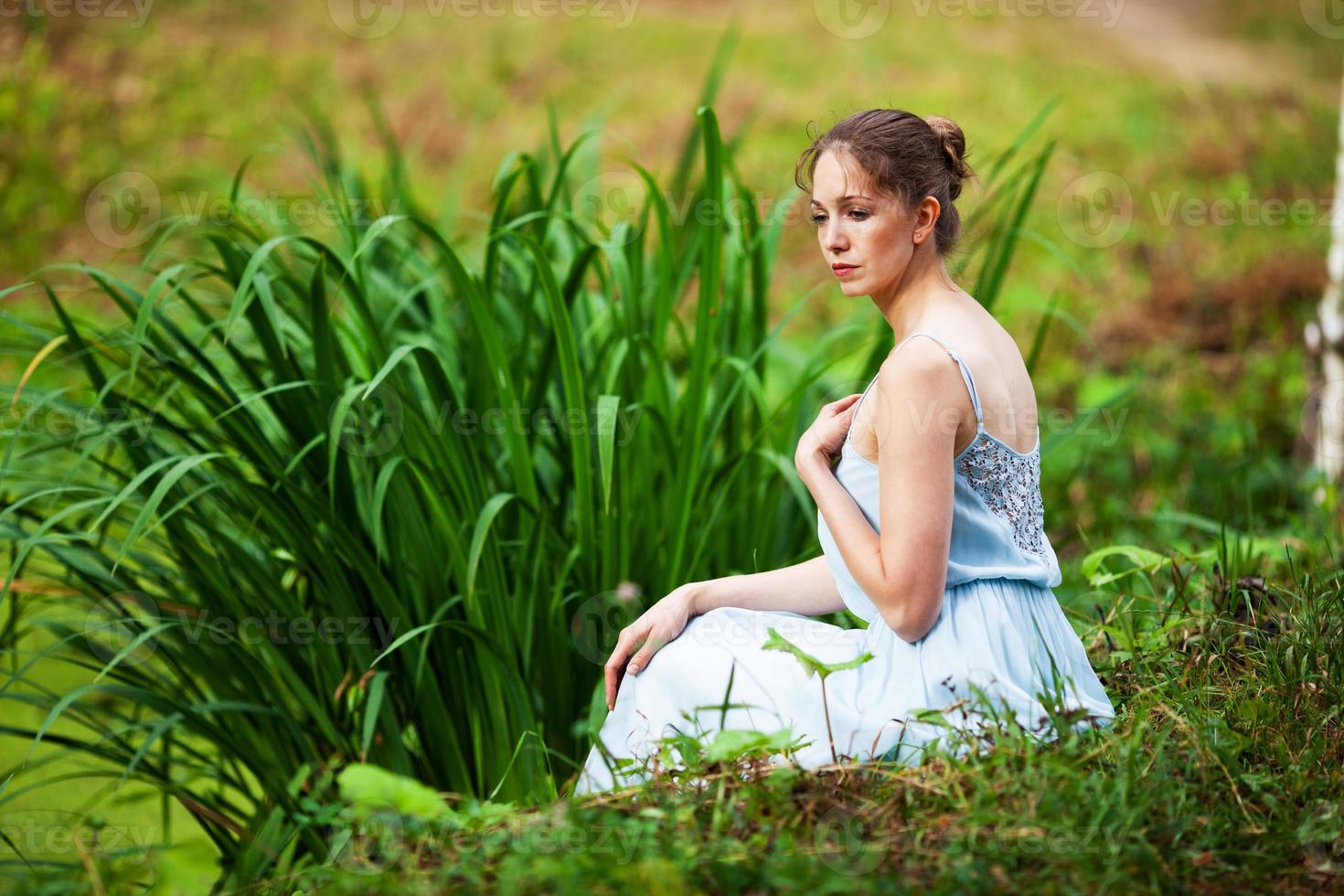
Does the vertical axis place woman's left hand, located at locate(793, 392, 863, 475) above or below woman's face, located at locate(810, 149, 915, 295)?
below

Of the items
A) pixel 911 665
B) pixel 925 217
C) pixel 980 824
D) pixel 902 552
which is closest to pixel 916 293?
pixel 925 217

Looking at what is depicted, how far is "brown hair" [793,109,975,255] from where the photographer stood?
4.96 feet

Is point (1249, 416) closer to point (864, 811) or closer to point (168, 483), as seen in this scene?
point (864, 811)

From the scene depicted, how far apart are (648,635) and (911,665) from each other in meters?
0.34

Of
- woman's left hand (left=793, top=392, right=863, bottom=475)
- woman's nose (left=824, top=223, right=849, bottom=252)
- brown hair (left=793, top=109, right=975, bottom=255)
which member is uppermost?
brown hair (left=793, top=109, right=975, bottom=255)

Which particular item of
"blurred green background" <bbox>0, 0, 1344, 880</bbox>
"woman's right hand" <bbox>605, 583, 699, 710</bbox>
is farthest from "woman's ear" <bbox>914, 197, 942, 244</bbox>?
"blurred green background" <bbox>0, 0, 1344, 880</bbox>

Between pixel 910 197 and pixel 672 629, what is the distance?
64 cm

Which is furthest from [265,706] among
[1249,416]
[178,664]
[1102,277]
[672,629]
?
[1102,277]

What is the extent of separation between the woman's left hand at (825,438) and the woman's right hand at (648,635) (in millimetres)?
249

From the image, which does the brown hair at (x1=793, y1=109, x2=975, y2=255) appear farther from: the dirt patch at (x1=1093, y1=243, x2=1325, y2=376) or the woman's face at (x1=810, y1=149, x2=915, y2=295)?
the dirt patch at (x1=1093, y1=243, x2=1325, y2=376)

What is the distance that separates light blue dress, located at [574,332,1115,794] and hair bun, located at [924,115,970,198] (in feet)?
0.83

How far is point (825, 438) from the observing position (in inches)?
63.1

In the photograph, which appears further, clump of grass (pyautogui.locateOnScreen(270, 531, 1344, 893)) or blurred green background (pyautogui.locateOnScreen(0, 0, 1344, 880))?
blurred green background (pyautogui.locateOnScreen(0, 0, 1344, 880))

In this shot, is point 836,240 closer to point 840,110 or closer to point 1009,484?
point 1009,484
